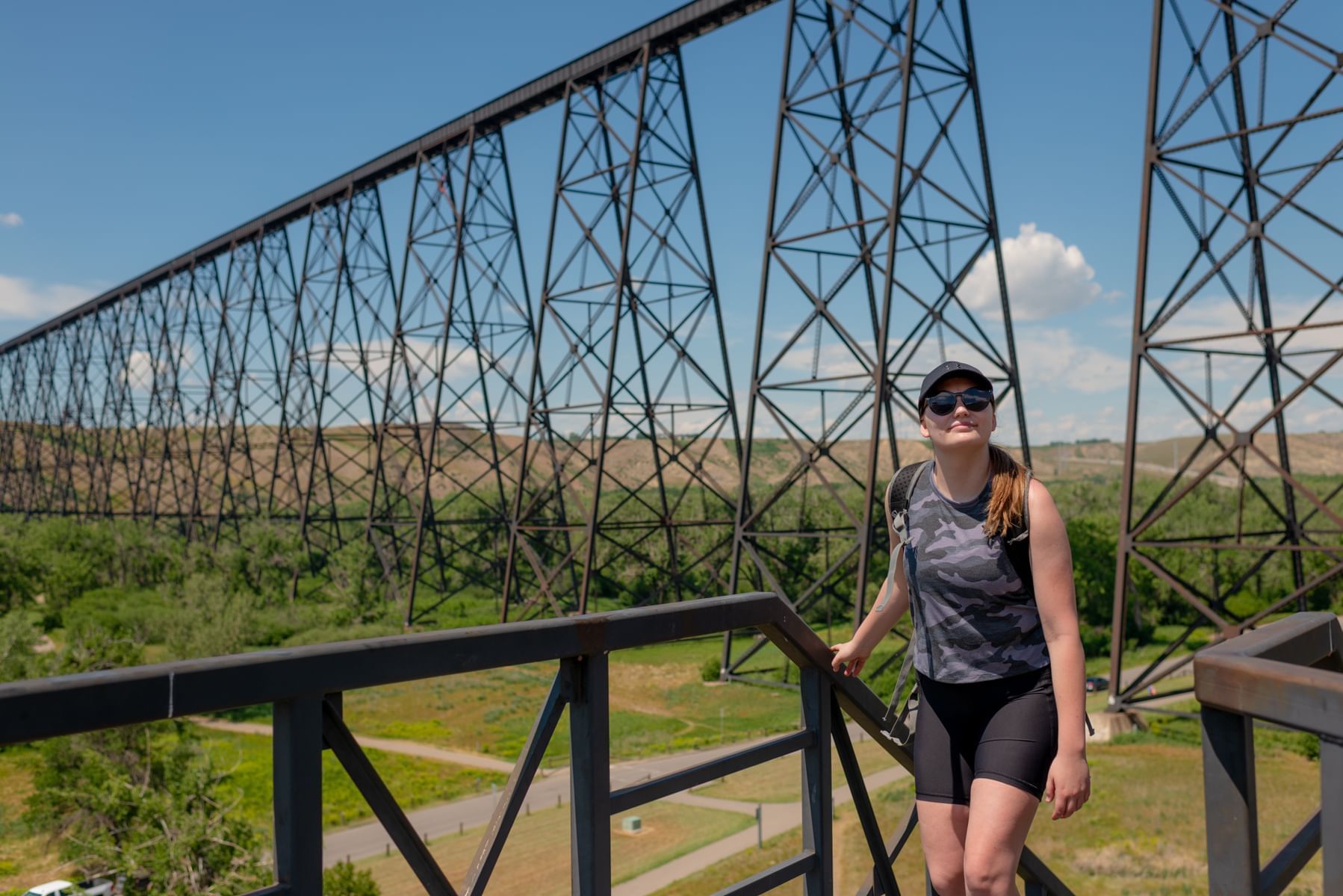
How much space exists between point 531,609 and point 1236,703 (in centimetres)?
1895

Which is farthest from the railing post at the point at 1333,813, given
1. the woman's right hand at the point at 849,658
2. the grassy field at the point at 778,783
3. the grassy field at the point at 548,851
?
the grassy field at the point at 778,783

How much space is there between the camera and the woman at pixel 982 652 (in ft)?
7.23

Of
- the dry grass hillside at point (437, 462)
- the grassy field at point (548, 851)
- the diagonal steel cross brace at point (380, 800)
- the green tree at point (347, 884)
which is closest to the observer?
the diagonal steel cross brace at point (380, 800)

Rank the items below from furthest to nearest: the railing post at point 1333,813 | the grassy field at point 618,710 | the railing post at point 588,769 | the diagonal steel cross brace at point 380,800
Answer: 1. the grassy field at point 618,710
2. the railing post at point 588,769
3. the diagonal steel cross brace at point 380,800
4. the railing post at point 1333,813

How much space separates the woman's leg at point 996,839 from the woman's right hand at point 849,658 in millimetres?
488

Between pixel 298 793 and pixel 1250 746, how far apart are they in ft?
4.78

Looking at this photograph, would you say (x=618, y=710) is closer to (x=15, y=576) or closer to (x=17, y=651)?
(x=17, y=651)

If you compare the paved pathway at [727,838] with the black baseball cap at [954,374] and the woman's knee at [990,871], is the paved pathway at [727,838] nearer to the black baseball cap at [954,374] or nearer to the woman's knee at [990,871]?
the woman's knee at [990,871]

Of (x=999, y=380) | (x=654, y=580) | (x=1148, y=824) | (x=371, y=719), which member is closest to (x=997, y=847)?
(x=999, y=380)

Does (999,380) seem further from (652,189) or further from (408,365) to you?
(408,365)

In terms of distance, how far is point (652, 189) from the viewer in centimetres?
1611

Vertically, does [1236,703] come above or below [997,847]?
above

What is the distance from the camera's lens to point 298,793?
156 centimetres

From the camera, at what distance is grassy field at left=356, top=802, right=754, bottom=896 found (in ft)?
53.3
